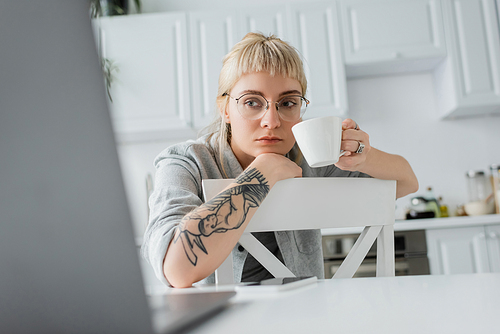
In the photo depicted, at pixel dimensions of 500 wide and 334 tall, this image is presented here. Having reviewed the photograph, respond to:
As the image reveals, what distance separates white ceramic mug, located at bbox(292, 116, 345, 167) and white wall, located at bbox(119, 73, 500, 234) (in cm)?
211

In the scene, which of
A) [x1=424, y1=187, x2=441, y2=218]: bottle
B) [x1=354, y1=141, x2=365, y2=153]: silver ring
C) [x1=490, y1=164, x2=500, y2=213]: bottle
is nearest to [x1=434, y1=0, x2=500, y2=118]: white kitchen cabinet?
[x1=490, y1=164, x2=500, y2=213]: bottle

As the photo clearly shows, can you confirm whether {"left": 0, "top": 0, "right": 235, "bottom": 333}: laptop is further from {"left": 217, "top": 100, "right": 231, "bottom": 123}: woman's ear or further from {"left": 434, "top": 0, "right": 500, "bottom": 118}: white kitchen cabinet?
{"left": 434, "top": 0, "right": 500, "bottom": 118}: white kitchen cabinet

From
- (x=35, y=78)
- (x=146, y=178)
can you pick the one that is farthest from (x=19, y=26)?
(x=146, y=178)

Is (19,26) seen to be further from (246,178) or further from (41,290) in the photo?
(246,178)

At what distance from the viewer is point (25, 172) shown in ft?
0.48

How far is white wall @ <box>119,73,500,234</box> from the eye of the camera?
8.73ft

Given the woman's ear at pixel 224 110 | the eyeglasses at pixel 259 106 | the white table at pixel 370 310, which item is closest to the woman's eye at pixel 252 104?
the eyeglasses at pixel 259 106

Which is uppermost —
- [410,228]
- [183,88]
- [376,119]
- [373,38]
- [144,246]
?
[373,38]

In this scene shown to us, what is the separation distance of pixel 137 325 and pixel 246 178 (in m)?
0.60

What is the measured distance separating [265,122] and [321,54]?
1667 millimetres

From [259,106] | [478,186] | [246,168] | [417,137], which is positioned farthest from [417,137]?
[246,168]

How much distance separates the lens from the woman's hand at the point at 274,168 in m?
0.77

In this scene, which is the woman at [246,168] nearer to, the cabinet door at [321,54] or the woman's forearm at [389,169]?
the woman's forearm at [389,169]

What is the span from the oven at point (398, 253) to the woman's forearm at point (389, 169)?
1.07 m
